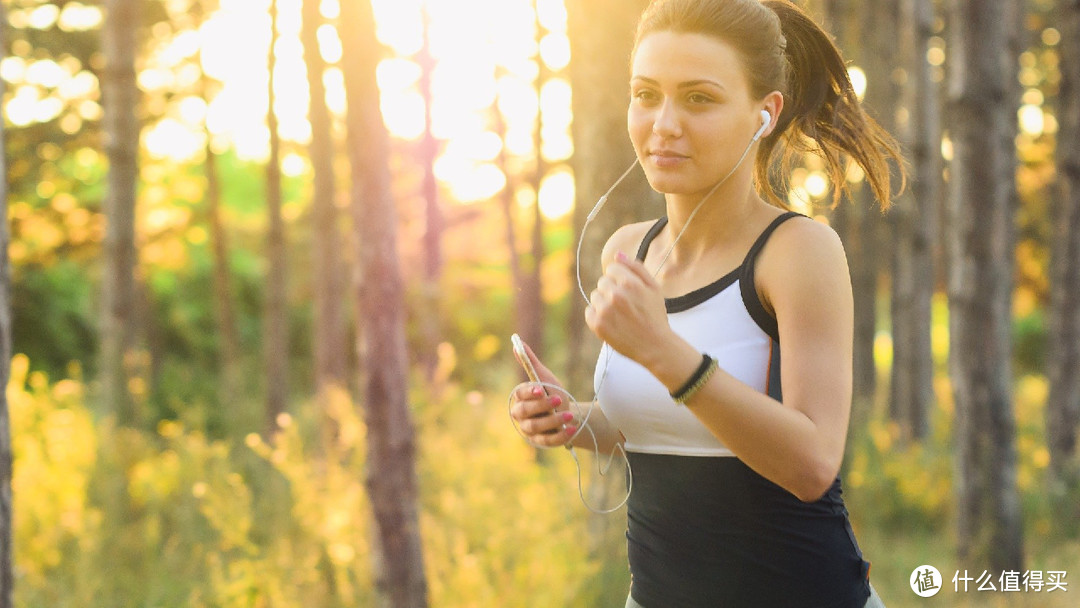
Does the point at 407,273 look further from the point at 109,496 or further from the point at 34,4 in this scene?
the point at 109,496

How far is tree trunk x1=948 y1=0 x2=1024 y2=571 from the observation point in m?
6.30

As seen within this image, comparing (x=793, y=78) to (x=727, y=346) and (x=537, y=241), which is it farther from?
(x=537, y=241)

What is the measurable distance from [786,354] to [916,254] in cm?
927

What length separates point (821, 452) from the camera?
1775 mm

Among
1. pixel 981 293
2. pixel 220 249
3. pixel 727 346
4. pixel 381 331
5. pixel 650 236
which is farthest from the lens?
pixel 220 249

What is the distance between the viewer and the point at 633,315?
170cm

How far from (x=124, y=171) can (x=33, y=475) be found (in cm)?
324

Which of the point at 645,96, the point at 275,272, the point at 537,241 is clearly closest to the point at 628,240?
the point at 645,96

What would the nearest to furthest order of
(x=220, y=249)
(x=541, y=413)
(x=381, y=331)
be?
(x=541, y=413)
(x=381, y=331)
(x=220, y=249)

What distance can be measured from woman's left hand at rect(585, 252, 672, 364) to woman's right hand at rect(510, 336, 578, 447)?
1.45ft

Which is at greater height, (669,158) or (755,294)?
(669,158)

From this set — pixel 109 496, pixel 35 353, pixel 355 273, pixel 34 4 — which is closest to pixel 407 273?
pixel 35 353

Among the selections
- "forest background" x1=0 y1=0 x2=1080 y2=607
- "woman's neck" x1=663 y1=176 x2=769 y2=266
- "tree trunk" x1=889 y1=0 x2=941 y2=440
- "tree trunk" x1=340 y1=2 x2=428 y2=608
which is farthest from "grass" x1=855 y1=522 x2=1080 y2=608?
"woman's neck" x1=663 y1=176 x2=769 y2=266

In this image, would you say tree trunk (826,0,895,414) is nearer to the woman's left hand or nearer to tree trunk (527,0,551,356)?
tree trunk (527,0,551,356)
